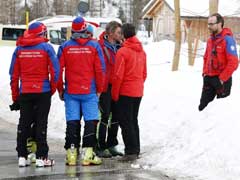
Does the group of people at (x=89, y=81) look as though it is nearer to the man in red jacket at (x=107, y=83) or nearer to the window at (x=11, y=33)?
the man in red jacket at (x=107, y=83)

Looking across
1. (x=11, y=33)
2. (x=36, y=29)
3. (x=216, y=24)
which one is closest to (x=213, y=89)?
(x=216, y=24)

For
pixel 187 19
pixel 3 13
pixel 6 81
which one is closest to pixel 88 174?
pixel 6 81

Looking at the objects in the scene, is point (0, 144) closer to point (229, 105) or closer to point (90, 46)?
point (90, 46)

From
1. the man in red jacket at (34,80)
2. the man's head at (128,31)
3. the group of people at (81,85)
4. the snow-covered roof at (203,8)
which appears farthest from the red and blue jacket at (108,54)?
the snow-covered roof at (203,8)

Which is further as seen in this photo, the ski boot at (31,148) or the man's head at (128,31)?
the man's head at (128,31)

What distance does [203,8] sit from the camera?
1831 inches

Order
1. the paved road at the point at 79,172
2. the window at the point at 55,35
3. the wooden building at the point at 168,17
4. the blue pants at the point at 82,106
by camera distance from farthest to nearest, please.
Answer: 1. the window at the point at 55,35
2. the wooden building at the point at 168,17
3. the blue pants at the point at 82,106
4. the paved road at the point at 79,172

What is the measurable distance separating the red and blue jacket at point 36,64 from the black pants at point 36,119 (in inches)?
5.6

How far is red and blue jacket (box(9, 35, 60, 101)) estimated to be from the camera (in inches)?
304

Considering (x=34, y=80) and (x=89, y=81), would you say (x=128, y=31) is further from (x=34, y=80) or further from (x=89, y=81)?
(x=34, y=80)

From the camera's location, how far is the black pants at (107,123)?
862 cm

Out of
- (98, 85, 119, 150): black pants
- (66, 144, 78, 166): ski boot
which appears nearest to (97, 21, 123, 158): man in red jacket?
(98, 85, 119, 150): black pants

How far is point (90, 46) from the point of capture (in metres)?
7.97

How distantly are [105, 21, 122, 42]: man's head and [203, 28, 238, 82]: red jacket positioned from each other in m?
1.43
